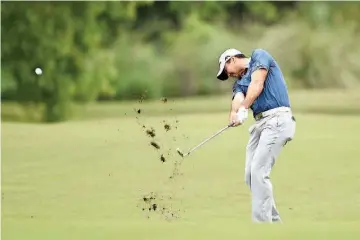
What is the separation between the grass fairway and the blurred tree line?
3084 mm

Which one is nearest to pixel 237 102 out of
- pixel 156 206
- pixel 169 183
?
pixel 156 206

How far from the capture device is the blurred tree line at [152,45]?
43.4ft

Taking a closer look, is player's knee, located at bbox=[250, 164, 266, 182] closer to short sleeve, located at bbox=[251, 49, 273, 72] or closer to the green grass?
short sleeve, located at bbox=[251, 49, 273, 72]

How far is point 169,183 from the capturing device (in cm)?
773

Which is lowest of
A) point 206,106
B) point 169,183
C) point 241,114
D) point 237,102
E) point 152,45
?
point 241,114

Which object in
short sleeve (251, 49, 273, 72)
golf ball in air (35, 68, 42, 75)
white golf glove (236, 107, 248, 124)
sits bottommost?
white golf glove (236, 107, 248, 124)

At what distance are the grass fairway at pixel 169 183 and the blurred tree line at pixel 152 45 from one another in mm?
3084

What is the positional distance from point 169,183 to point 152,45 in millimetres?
7189

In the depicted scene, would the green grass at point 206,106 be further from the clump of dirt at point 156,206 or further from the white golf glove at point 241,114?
the white golf glove at point 241,114

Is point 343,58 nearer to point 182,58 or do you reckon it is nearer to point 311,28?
point 311,28

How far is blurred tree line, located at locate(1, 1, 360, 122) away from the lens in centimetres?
1323

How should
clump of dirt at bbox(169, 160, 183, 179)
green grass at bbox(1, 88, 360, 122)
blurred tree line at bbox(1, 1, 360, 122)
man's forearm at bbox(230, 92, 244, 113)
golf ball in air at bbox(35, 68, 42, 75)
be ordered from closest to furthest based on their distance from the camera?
man's forearm at bbox(230, 92, 244, 113) → clump of dirt at bbox(169, 160, 183, 179) → green grass at bbox(1, 88, 360, 122) → blurred tree line at bbox(1, 1, 360, 122) → golf ball in air at bbox(35, 68, 42, 75)

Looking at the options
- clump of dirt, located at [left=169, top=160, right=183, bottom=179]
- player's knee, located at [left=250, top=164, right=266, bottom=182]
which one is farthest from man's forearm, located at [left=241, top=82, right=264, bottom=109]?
clump of dirt, located at [left=169, top=160, right=183, bottom=179]

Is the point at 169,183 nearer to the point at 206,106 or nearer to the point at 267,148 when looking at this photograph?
the point at 267,148
